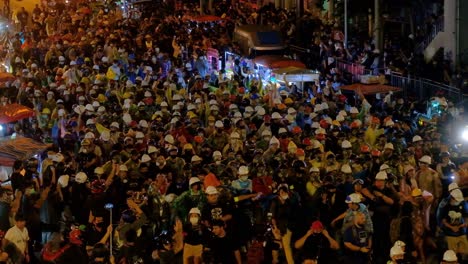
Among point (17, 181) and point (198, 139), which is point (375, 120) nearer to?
point (198, 139)

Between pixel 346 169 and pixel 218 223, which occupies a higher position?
pixel 346 169

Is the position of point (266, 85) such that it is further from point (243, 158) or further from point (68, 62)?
point (243, 158)

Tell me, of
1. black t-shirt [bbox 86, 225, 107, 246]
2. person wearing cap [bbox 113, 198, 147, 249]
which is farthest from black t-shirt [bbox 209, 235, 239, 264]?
black t-shirt [bbox 86, 225, 107, 246]

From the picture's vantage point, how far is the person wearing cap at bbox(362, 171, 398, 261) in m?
10.6

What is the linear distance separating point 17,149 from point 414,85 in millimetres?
11808

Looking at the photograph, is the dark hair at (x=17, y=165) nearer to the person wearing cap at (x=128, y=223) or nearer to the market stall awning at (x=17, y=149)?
the market stall awning at (x=17, y=149)

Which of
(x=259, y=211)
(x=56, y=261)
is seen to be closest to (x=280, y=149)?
(x=259, y=211)

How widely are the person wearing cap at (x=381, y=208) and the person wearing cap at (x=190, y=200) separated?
2.07 metres

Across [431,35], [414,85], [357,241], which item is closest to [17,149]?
[357,241]

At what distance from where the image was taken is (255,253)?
1040 cm

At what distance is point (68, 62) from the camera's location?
2339cm

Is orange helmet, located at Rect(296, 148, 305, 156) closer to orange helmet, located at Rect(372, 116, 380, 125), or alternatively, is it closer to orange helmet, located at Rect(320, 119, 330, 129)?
orange helmet, located at Rect(372, 116, 380, 125)

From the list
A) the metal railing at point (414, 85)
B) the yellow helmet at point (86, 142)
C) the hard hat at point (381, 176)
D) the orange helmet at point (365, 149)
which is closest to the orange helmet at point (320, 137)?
the orange helmet at point (365, 149)

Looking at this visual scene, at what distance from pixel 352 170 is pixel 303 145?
Result: 217 cm
